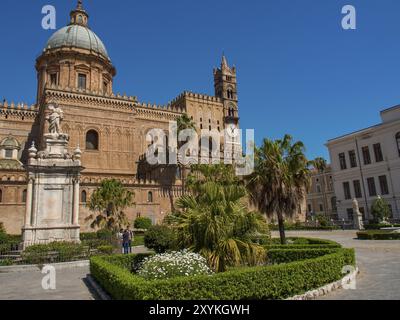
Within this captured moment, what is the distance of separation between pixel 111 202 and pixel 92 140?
19.7m

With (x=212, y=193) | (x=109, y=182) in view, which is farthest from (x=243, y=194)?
(x=109, y=182)

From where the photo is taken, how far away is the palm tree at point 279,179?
66.1 feet

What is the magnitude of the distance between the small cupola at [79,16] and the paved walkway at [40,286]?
5801 cm

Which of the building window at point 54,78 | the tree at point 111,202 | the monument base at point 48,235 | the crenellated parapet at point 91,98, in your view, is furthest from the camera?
the building window at point 54,78

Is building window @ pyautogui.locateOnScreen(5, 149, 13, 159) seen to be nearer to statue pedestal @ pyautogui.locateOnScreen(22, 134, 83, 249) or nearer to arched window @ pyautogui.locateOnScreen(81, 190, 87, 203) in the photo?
arched window @ pyautogui.locateOnScreen(81, 190, 87, 203)

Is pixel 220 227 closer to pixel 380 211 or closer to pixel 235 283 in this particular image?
pixel 235 283

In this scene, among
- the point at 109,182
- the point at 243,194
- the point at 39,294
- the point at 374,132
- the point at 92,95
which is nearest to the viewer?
the point at 39,294

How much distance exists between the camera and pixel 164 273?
29.5ft

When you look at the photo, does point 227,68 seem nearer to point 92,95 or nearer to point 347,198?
point 92,95

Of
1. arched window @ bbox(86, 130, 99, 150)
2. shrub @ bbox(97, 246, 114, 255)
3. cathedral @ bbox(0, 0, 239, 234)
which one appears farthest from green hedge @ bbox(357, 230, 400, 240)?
arched window @ bbox(86, 130, 99, 150)

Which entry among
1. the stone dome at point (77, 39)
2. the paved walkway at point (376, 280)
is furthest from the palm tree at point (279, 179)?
the stone dome at point (77, 39)

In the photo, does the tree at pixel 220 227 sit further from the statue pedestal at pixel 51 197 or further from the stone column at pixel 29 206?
the stone column at pixel 29 206

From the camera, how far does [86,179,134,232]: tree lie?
1336 inches

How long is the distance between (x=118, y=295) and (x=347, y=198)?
43.0 m
